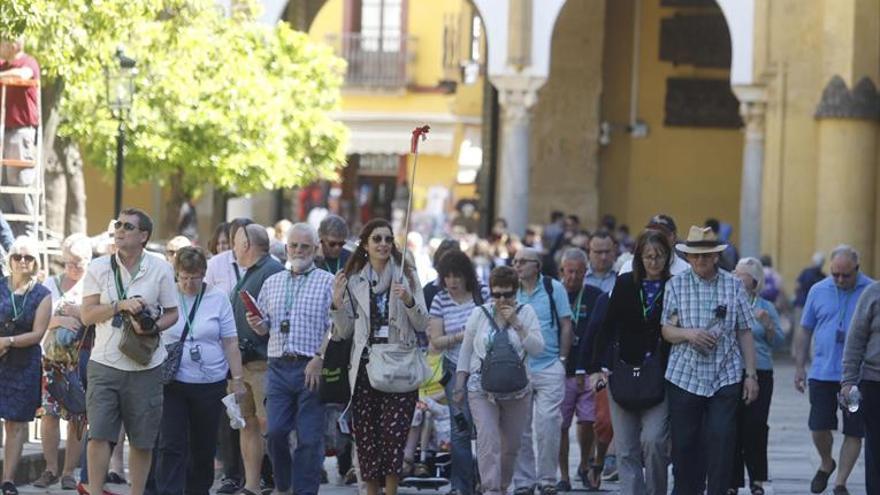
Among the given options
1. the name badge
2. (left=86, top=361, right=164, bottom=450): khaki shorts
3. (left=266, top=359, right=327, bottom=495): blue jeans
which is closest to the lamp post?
(left=266, top=359, right=327, bottom=495): blue jeans

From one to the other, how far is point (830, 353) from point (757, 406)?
3.14 feet

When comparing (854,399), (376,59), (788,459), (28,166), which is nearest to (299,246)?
(854,399)

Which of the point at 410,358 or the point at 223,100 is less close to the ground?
the point at 223,100

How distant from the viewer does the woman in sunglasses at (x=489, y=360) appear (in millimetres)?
15281

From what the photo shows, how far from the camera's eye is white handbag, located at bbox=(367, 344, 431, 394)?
47.2 feet

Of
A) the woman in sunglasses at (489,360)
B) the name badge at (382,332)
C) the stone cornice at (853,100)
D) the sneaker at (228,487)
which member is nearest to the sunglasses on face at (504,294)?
the woman in sunglasses at (489,360)

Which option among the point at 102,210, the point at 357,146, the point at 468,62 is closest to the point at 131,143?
the point at 102,210

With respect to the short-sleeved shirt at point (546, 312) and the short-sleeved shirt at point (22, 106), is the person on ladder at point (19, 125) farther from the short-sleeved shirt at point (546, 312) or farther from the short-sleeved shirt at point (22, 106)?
the short-sleeved shirt at point (546, 312)

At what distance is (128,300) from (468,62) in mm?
35835

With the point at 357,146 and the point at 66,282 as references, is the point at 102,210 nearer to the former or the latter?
the point at 66,282

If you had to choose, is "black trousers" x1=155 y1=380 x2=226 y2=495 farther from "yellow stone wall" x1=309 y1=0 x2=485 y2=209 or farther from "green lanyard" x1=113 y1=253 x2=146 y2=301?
"yellow stone wall" x1=309 y1=0 x2=485 y2=209

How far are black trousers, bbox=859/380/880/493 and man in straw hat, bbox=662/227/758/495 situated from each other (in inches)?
42.0

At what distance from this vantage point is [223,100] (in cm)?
2933

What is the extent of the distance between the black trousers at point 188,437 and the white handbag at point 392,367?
96 centimetres
